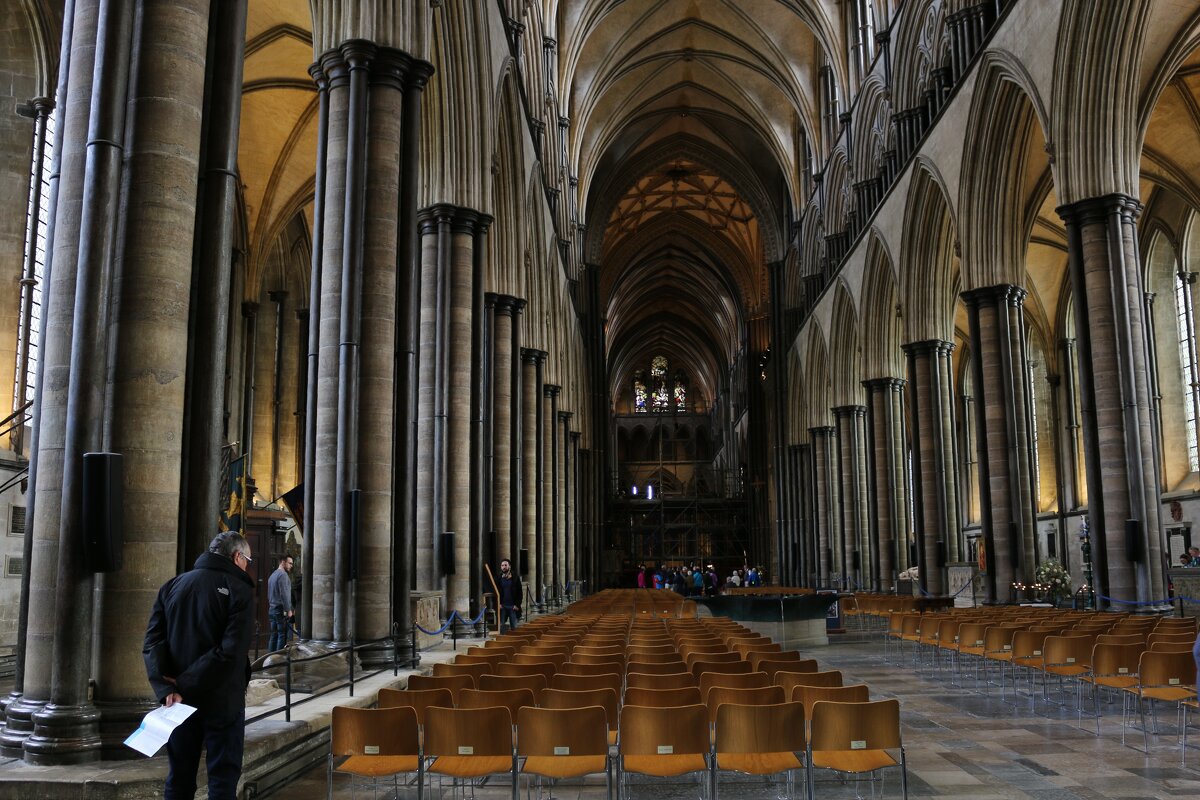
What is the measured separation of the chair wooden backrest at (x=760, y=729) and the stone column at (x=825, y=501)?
96.4 feet

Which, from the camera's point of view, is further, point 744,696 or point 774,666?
point 774,666

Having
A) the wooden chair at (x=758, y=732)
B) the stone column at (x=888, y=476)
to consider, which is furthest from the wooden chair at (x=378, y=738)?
the stone column at (x=888, y=476)

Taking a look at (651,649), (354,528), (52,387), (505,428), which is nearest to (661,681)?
(651,649)

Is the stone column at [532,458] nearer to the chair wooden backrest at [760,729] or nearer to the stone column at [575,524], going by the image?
the stone column at [575,524]

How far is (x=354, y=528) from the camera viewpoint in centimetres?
884

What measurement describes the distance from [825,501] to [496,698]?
3122cm

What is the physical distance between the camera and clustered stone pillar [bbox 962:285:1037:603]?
1820cm

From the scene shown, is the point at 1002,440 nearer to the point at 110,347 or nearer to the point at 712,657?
the point at 712,657

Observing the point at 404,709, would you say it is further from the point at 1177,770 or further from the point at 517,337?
the point at 517,337

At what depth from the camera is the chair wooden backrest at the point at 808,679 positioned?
218 inches

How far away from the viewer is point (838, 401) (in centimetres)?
3216

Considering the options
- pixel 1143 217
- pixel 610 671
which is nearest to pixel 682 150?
pixel 1143 217

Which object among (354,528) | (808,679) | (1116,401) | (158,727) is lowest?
(808,679)

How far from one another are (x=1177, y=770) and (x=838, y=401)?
27146 mm
